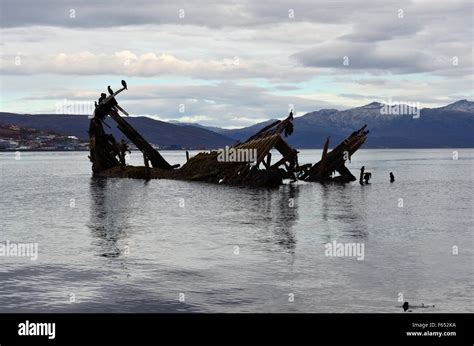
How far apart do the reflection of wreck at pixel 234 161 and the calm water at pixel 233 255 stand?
9220 millimetres

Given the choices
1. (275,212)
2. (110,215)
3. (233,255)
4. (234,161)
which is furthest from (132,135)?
(233,255)

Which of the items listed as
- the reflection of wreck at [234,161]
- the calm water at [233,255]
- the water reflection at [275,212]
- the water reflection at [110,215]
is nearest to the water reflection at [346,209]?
the calm water at [233,255]

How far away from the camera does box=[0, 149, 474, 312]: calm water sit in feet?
69.8

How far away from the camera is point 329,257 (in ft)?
94.9

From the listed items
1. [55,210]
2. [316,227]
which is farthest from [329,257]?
[55,210]

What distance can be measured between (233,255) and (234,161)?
3944cm

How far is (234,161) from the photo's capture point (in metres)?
68.6

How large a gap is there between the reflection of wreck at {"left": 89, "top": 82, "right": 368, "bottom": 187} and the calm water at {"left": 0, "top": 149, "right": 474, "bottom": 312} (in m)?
9.22

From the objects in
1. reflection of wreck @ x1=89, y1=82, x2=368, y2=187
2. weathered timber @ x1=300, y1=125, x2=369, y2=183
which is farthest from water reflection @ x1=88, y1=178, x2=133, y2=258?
weathered timber @ x1=300, y1=125, x2=369, y2=183

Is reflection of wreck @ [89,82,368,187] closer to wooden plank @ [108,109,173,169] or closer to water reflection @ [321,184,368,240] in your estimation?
wooden plank @ [108,109,173,169]
